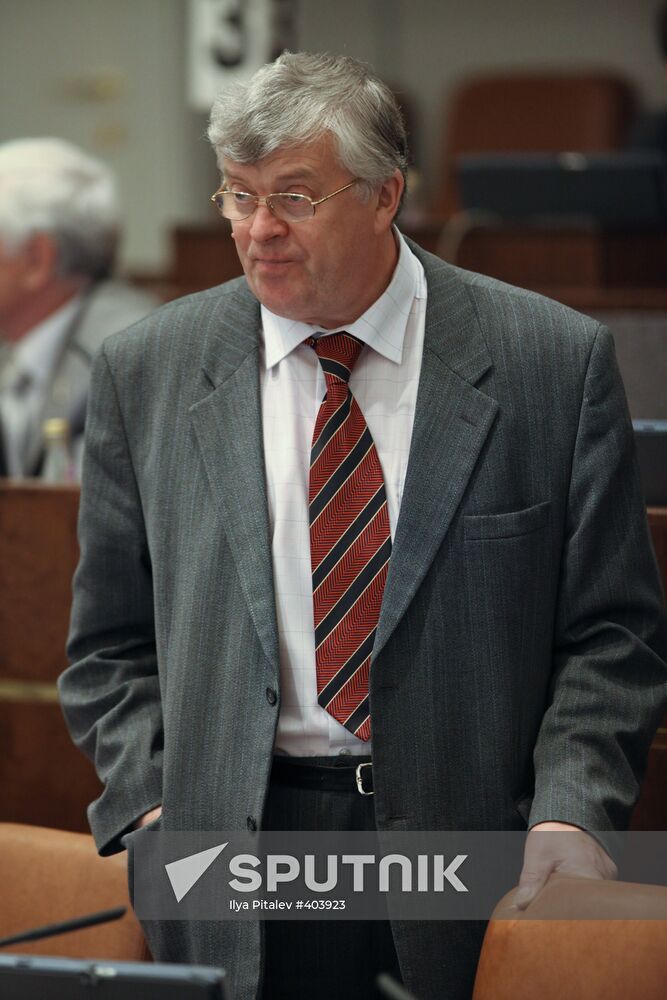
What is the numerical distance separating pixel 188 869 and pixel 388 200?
0.88 metres

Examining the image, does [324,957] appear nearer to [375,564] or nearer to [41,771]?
[375,564]

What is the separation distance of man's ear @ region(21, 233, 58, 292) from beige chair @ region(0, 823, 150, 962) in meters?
1.78

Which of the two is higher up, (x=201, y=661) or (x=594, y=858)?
(x=201, y=661)

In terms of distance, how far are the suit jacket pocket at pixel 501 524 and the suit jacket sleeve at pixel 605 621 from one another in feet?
0.19

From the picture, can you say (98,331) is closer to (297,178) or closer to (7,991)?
(297,178)

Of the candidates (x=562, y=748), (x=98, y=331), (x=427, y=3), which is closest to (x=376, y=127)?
(x=562, y=748)

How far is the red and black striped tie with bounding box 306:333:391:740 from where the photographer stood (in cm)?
170

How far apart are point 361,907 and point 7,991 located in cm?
69

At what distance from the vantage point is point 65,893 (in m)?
1.91

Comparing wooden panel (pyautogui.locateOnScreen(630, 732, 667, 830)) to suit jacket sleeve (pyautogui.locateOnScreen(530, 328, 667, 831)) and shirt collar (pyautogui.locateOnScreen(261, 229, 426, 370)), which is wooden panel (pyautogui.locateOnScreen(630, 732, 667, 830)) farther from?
shirt collar (pyautogui.locateOnScreen(261, 229, 426, 370))

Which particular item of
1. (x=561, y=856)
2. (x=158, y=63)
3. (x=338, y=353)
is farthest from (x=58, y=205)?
(x=158, y=63)

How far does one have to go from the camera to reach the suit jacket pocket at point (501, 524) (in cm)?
169

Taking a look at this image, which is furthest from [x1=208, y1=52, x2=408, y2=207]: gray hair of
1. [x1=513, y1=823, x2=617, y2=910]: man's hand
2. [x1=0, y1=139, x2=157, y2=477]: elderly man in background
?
[x1=0, y1=139, x2=157, y2=477]: elderly man in background

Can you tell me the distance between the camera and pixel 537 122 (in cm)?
763
